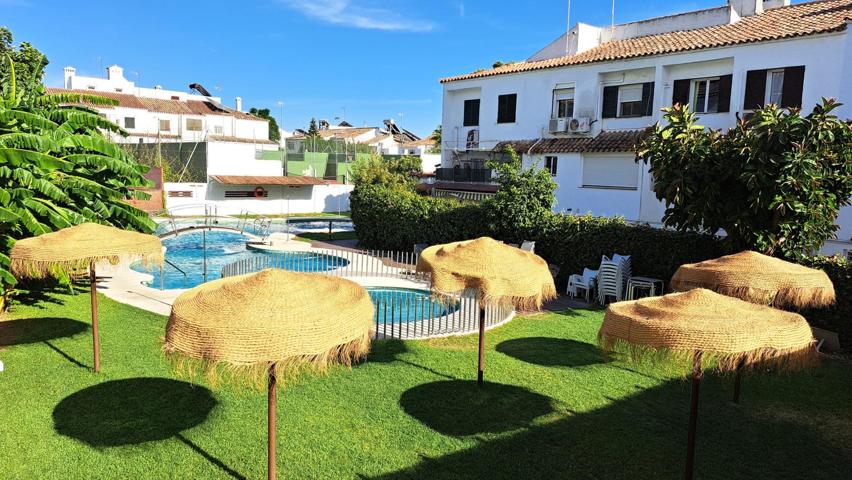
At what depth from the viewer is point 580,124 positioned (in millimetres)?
31438

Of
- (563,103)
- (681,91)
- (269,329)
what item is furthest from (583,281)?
(563,103)

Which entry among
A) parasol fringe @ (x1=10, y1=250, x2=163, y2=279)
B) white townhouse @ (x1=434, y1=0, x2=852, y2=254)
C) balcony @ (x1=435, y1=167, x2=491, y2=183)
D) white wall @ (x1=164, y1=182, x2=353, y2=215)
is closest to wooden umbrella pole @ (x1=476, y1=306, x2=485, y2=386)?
parasol fringe @ (x1=10, y1=250, x2=163, y2=279)

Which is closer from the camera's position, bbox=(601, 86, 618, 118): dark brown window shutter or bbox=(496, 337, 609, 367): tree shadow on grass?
bbox=(496, 337, 609, 367): tree shadow on grass

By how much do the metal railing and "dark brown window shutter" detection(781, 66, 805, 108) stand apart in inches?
658

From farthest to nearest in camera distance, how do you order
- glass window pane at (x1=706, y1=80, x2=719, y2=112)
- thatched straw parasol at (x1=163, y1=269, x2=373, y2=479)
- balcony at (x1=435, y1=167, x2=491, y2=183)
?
balcony at (x1=435, y1=167, x2=491, y2=183) → glass window pane at (x1=706, y1=80, x2=719, y2=112) → thatched straw parasol at (x1=163, y1=269, x2=373, y2=479)

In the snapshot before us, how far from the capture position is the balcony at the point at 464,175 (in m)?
35.7

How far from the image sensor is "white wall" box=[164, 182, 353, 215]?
42250 mm

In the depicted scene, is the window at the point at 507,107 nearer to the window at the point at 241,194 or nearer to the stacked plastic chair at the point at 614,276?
the stacked plastic chair at the point at 614,276

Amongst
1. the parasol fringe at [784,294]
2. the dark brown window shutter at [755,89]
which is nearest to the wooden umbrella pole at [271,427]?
the parasol fringe at [784,294]

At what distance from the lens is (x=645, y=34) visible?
33438 mm

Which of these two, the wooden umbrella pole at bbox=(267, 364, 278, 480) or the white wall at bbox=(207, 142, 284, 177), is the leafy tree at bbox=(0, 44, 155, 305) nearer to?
the wooden umbrella pole at bbox=(267, 364, 278, 480)

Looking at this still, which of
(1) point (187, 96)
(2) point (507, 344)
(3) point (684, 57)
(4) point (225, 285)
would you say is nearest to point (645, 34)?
(3) point (684, 57)

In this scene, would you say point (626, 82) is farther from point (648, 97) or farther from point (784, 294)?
point (784, 294)

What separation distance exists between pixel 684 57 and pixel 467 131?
1437 cm
